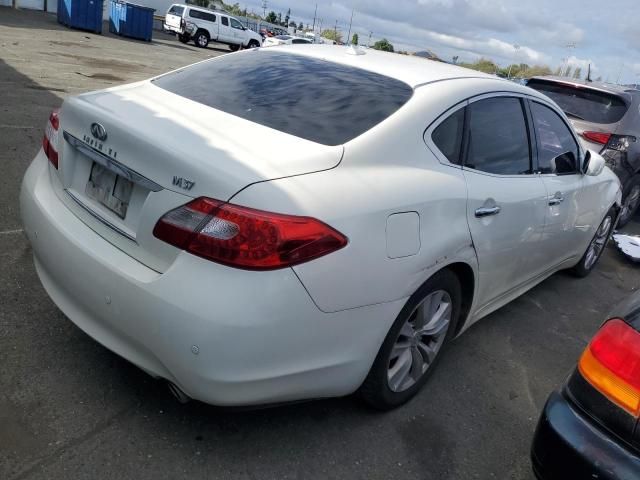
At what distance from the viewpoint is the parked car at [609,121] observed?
21.7ft

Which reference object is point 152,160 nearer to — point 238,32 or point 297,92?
point 297,92

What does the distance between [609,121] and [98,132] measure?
627 centimetres

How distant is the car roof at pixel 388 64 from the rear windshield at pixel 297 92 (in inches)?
2.9

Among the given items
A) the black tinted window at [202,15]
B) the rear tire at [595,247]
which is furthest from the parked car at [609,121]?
the black tinted window at [202,15]

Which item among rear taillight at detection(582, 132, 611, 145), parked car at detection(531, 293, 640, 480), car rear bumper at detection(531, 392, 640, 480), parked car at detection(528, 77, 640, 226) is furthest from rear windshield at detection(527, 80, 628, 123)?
car rear bumper at detection(531, 392, 640, 480)

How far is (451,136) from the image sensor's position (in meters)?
2.76

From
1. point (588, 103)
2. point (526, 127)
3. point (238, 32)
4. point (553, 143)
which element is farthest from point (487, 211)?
point (238, 32)

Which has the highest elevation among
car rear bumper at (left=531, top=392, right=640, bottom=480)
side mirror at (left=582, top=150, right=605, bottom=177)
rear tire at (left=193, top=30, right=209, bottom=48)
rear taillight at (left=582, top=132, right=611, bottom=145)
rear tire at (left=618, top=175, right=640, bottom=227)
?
side mirror at (left=582, top=150, right=605, bottom=177)

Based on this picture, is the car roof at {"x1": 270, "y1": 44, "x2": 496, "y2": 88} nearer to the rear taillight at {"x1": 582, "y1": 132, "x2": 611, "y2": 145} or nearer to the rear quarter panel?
the rear quarter panel

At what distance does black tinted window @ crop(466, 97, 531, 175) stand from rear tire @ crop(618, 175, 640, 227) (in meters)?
4.39

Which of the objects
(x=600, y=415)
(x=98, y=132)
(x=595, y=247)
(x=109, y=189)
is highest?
(x=98, y=132)

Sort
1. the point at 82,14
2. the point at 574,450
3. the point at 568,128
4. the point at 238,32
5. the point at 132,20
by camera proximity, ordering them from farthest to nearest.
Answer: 1. the point at 238,32
2. the point at 132,20
3. the point at 82,14
4. the point at 568,128
5. the point at 574,450

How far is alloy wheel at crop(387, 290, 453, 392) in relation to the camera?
262 centimetres

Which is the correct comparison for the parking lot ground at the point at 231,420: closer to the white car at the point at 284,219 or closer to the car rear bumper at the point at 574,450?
the white car at the point at 284,219
